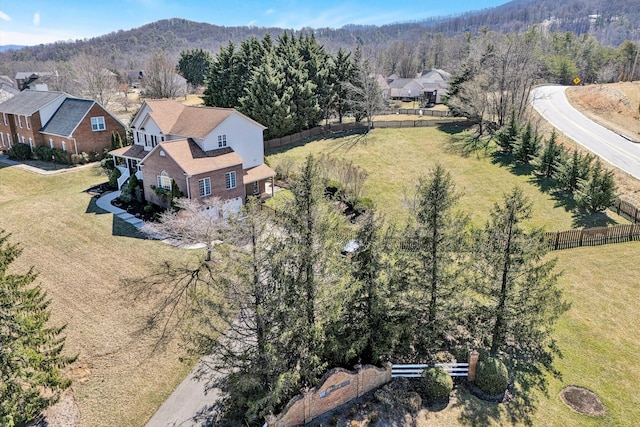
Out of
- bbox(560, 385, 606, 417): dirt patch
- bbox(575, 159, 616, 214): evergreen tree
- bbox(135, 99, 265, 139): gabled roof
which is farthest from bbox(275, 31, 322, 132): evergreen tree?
bbox(560, 385, 606, 417): dirt patch

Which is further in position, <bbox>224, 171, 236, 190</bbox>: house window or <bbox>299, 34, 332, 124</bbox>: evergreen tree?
<bbox>299, 34, 332, 124</bbox>: evergreen tree

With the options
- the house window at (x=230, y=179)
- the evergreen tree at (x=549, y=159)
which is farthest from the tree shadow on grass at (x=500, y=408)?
the evergreen tree at (x=549, y=159)

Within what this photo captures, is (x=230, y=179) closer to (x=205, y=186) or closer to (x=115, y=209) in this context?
(x=205, y=186)

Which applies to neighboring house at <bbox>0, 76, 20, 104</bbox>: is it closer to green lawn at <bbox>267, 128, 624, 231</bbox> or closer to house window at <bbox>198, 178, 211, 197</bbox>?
green lawn at <bbox>267, 128, 624, 231</bbox>

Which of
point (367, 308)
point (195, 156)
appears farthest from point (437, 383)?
point (195, 156)

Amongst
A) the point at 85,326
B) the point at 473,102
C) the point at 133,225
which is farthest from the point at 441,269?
the point at 473,102
